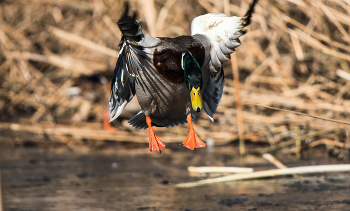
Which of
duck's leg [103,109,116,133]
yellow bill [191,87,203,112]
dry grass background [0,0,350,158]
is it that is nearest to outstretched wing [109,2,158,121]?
yellow bill [191,87,203,112]

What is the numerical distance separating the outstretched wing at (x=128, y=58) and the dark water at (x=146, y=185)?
0.74 meters

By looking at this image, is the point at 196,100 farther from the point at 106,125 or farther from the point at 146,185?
the point at 106,125

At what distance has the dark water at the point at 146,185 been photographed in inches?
109

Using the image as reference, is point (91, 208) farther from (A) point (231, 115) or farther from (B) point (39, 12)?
(B) point (39, 12)

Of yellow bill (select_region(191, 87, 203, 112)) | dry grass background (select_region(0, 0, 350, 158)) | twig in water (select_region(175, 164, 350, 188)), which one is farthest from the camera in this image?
dry grass background (select_region(0, 0, 350, 158))

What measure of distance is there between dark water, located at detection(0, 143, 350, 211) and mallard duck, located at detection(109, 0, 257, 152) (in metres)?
0.72

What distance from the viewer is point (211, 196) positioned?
295cm

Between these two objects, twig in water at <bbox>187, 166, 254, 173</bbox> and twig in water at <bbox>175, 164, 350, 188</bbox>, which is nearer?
twig in water at <bbox>175, 164, 350, 188</bbox>

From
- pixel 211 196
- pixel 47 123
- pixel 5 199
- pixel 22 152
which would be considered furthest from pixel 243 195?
pixel 47 123

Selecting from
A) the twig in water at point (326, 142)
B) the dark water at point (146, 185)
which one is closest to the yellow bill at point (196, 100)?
the dark water at point (146, 185)

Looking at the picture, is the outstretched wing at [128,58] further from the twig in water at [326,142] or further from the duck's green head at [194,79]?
the twig in water at [326,142]

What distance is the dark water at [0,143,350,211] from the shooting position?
2.76 meters

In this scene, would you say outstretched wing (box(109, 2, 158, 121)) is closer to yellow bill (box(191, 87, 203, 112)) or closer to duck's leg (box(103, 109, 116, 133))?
yellow bill (box(191, 87, 203, 112))

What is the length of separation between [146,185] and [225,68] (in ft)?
10.5
